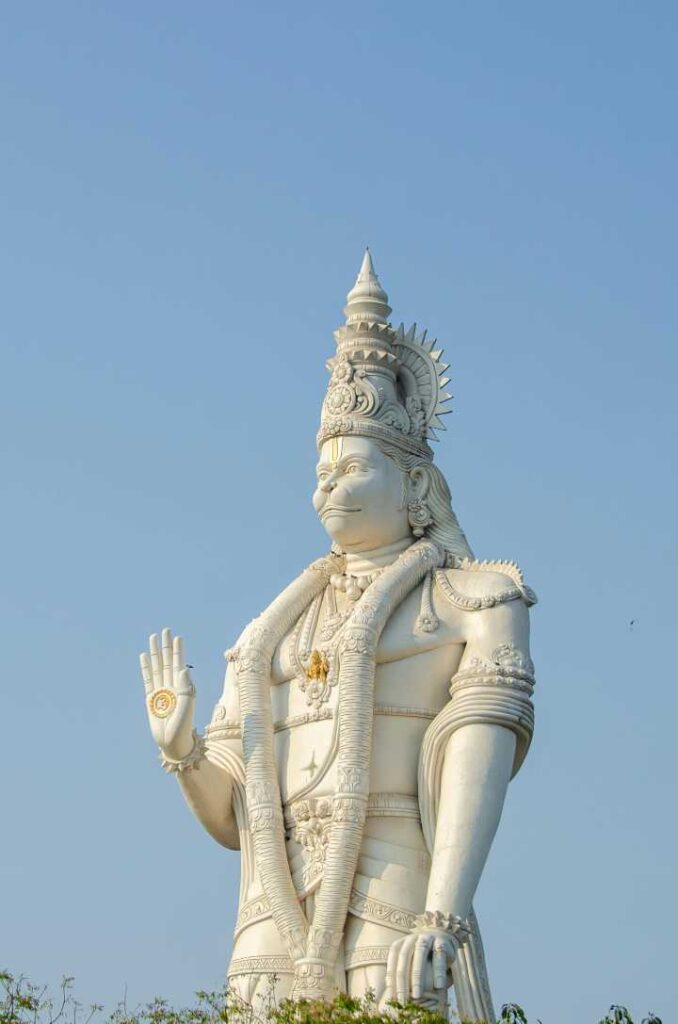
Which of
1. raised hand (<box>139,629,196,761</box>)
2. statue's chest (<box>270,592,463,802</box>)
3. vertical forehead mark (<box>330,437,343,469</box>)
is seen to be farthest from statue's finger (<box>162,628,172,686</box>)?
vertical forehead mark (<box>330,437,343,469</box>)

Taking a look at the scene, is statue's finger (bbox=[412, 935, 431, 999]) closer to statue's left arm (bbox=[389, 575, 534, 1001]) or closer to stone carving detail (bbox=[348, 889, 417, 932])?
statue's left arm (bbox=[389, 575, 534, 1001])

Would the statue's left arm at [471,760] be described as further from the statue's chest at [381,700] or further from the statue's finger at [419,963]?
the statue's chest at [381,700]

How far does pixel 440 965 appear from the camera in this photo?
488 inches

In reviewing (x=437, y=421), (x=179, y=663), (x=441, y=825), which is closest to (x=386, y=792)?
(x=441, y=825)

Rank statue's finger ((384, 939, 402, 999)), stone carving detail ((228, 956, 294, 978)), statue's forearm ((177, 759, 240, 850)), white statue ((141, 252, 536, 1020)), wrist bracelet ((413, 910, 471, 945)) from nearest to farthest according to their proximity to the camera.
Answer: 1. statue's finger ((384, 939, 402, 999))
2. wrist bracelet ((413, 910, 471, 945))
3. white statue ((141, 252, 536, 1020))
4. stone carving detail ((228, 956, 294, 978))
5. statue's forearm ((177, 759, 240, 850))

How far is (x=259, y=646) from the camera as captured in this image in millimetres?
13898

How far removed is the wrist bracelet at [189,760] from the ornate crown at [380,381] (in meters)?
1.94

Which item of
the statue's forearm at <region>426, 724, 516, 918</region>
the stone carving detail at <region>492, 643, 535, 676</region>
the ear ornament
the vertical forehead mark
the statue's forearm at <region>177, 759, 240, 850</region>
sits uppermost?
the vertical forehead mark

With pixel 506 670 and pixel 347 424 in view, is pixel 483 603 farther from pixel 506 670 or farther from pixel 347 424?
pixel 347 424

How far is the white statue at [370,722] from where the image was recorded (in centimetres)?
1290

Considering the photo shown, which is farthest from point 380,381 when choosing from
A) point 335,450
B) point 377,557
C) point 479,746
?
point 479,746

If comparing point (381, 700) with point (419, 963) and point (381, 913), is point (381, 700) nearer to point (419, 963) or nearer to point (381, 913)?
point (381, 913)

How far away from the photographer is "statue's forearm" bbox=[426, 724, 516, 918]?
1275 centimetres

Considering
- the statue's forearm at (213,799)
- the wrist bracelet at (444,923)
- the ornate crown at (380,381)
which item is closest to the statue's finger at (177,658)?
the statue's forearm at (213,799)
